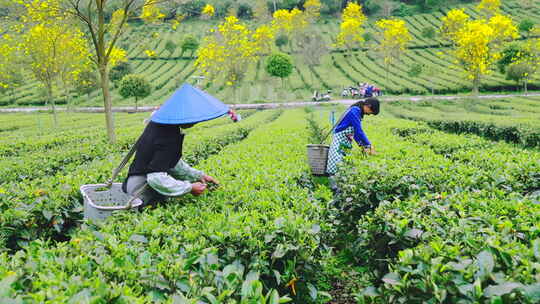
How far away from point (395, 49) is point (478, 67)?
1485 cm

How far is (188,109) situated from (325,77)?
142 ft

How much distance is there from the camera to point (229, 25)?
2738 centimetres

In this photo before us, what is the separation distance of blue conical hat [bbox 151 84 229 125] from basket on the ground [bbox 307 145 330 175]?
2997mm

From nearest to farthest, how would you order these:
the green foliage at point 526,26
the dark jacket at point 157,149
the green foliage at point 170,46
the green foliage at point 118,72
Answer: the dark jacket at point 157,149, the green foliage at point 118,72, the green foliage at point 526,26, the green foliage at point 170,46

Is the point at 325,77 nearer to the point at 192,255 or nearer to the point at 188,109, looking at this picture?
the point at 188,109

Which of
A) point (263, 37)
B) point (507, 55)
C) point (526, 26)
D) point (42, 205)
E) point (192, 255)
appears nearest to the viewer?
point (192, 255)

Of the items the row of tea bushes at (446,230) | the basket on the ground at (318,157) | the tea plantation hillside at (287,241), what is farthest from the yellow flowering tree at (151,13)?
the row of tea bushes at (446,230)

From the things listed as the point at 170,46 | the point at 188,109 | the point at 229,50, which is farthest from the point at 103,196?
the point at 170,46

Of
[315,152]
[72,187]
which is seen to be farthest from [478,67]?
[72,187]

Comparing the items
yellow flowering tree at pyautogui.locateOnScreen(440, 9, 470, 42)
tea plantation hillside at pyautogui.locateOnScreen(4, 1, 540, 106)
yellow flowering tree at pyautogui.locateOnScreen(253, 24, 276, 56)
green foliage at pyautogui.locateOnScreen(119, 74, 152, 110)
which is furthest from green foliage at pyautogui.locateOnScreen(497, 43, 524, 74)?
green foliage at pyautogui.locateOnScreen(119, 74, 152, 110)

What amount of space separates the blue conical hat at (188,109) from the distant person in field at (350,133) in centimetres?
312

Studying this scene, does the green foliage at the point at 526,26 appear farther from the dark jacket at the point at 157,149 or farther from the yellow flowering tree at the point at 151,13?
the dark jacket at the point at 157,149

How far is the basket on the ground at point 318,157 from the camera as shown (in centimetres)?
614

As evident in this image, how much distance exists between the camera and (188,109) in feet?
10.7
